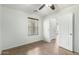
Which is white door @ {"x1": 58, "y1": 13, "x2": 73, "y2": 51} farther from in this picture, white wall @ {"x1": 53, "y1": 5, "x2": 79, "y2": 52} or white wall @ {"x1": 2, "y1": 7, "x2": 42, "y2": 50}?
white wall @ {"x1": 2, "y1": 7, "x2": 42, "y2": 50}

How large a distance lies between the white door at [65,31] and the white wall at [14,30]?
1.61 ft

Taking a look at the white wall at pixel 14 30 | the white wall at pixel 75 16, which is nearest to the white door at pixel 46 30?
the white wall at pixel 14 30

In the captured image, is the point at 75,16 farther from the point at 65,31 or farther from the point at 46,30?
the point at 46,30

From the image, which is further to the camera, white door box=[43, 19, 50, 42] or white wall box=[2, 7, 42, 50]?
white door box=[43, 19, 50, 42]

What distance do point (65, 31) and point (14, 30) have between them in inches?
45.2

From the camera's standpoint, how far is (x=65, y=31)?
69.1 inches

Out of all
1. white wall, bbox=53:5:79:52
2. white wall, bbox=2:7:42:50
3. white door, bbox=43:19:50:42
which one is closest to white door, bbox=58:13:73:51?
white wall, bbox=53:5:79:52

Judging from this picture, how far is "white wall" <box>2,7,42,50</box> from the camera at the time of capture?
1.59 meters

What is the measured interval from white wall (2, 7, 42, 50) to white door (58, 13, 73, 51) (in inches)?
19.3

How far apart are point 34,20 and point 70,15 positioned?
32.9 inches

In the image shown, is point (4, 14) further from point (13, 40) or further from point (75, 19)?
point (75, 19)

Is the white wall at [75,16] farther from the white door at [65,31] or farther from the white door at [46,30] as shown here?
the white door at [46,30]

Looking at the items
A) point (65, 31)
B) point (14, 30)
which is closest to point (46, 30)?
point (65, 31)

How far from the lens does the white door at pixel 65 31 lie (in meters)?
1.68
